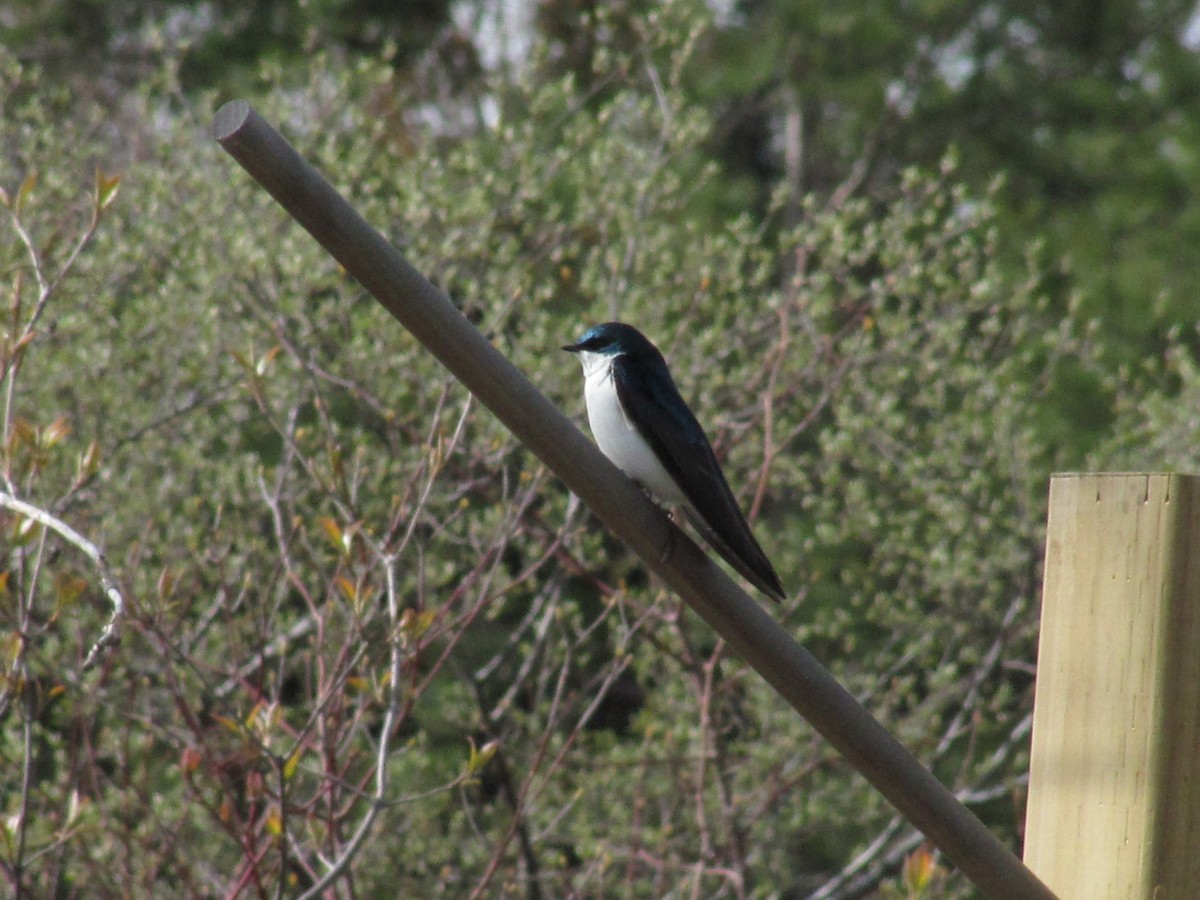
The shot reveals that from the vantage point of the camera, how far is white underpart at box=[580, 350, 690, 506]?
260cm

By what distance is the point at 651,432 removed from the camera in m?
2.62

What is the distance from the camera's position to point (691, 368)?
Answer: 16.3 feet

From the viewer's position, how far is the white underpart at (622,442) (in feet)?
8.54

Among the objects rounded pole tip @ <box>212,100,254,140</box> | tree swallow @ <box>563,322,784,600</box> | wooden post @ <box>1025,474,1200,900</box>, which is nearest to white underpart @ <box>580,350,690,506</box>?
tree swallow @ <box>563,322,784,600</box>

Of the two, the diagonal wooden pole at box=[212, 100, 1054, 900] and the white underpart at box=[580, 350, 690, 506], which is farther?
the white underpart at box=[580, 350, 690, 506]

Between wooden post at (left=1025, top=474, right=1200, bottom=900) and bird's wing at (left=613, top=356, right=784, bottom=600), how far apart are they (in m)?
0.40

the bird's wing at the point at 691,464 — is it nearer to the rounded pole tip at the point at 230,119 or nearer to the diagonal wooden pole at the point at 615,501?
the diagonal wooden pole at the point at 615,501

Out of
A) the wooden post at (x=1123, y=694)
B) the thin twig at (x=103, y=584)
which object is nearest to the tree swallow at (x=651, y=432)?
the wooden post at (x=1123, y=694)

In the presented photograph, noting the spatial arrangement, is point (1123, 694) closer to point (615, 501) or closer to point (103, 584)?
point (615, 501)

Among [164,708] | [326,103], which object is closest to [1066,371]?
[326,103]

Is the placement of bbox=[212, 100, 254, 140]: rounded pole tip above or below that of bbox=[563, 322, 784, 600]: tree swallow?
above

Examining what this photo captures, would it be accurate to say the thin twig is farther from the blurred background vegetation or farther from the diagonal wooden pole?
the blurred background vegetation

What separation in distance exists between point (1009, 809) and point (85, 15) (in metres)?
8.13

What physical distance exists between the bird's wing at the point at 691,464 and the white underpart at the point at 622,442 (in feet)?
0.06
